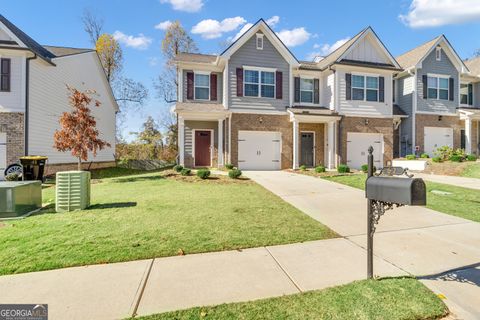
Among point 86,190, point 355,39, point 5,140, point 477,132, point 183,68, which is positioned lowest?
point 86,190

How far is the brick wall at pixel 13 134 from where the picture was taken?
40.2ft

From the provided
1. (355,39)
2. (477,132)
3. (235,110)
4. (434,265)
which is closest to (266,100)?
(235,110)

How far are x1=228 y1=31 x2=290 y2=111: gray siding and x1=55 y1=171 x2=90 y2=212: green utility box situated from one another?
32.8 feet

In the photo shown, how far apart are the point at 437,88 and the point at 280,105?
39.2 feet

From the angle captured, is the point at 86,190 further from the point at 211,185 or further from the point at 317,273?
the point at 317,273

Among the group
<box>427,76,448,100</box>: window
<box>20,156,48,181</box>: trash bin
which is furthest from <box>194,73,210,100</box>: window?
<box>427,76,448,100</box>: window

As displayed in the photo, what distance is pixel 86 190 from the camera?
6.46 m

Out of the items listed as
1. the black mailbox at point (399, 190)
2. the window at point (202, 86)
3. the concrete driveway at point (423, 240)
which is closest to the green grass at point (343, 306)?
the concrete driveway at point (423, 240)

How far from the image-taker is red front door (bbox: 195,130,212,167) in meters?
15.8

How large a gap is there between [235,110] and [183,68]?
160 inches

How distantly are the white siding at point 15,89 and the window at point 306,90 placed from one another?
15.4 metres

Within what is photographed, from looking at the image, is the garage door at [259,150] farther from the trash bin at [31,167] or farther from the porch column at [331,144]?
the trash bin at [31,167]

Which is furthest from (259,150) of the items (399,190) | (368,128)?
(399,190)

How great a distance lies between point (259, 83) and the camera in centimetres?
1543
